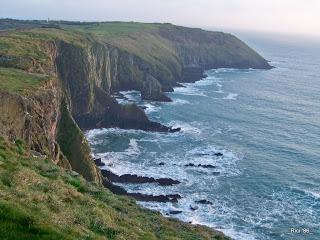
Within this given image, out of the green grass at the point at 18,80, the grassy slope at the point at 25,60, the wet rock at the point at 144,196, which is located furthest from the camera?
the wet rock at the point at 144,196

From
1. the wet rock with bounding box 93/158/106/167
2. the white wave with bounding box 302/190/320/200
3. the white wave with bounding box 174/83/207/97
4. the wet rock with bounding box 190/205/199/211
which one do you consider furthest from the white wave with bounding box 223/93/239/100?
the wet rock with bounding box 190/205/199/211

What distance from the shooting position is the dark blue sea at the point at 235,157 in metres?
53.4

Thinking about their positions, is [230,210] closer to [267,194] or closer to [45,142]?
[267,194]

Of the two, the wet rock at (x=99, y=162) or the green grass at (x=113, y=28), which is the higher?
the green grass at (x=113, y=28)

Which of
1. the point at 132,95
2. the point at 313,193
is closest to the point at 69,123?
the point at 313,193

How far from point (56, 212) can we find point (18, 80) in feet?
105

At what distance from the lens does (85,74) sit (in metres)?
87.9

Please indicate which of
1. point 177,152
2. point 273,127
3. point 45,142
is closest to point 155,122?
point 177,152

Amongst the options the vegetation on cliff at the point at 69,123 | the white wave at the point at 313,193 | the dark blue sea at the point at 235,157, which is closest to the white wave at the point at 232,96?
the dark blue sea at the point at 235,157

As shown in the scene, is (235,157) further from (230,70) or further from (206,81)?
→ (230,70)

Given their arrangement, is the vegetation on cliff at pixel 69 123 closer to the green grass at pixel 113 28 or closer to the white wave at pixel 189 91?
the green grass at pixel 113 28

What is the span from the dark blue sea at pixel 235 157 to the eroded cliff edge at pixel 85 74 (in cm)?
593

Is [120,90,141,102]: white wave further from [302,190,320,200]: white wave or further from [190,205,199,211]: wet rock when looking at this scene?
[190,205,199,211]: wet rock

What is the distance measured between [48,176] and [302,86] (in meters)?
135
